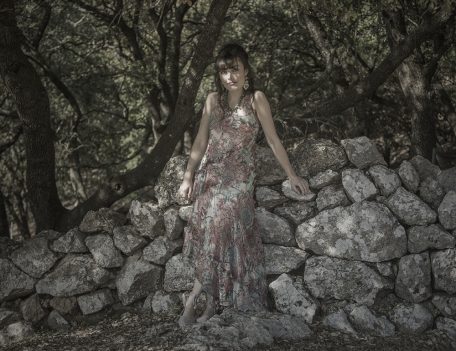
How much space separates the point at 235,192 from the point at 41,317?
214cm

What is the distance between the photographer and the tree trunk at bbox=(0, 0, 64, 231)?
205 inches

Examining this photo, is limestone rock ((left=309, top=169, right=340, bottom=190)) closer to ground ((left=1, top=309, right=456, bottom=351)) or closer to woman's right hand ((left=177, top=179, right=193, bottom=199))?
woman's right hand ((left=177, top=179, right=193, bottom=199))

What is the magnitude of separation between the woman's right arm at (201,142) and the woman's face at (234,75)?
0.20m

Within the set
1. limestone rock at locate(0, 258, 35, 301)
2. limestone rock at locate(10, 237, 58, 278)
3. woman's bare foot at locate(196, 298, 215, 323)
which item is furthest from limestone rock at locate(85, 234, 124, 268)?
woman's bare foot at locate(196, 298, 215, 323)

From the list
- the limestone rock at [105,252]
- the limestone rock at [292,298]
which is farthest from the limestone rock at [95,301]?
the limestone rock at [292,298]

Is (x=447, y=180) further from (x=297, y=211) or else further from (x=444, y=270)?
(x=297, y=211)

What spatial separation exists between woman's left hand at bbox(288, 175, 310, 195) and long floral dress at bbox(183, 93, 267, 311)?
305mm

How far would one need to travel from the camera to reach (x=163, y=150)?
5316 mm

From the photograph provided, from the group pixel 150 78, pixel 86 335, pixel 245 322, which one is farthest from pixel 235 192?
pixel 150 78

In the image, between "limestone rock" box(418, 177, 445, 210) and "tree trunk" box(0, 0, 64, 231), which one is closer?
"limestone rock" box(418, 177, 445, 210)

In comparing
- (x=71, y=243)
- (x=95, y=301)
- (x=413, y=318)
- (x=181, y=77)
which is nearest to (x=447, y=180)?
(x=413, y=318)

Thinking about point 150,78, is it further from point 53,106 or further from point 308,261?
point 308,261

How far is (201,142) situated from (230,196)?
0.49m

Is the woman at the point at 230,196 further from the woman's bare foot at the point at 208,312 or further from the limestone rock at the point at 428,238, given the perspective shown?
the limestone rock at the point at 428,238
